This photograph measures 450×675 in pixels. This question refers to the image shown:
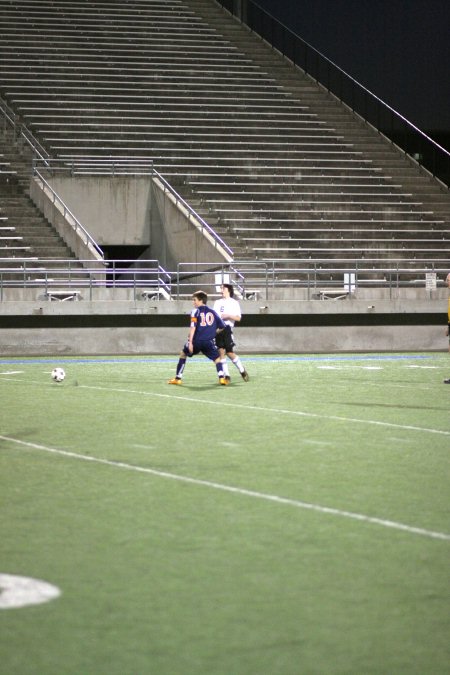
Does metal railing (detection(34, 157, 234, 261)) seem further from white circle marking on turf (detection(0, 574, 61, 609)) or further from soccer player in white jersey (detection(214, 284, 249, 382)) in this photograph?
white circle marking on turf (detection(0, 574, 61, 609))

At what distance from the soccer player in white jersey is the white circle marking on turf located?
12.6m

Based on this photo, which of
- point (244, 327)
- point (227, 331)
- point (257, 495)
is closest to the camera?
point (257, 495)

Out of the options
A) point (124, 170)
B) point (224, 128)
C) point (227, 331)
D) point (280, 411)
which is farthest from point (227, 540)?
point (224, 128)

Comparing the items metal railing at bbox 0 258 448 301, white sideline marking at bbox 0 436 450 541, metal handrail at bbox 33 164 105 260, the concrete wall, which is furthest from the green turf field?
metal handrail at bbox 33 164 105 260

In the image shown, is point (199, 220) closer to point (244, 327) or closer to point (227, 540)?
point (244, 327)

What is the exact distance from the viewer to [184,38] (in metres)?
45.8

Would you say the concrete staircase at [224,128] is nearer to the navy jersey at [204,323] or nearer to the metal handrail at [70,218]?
the metal handrail at [70,218]

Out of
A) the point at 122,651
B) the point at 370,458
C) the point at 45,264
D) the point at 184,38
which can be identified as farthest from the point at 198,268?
the point at 122,651

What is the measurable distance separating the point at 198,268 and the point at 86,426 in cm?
Answer: 2147

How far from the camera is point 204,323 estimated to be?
1762cm

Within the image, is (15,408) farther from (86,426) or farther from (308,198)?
(308,198)

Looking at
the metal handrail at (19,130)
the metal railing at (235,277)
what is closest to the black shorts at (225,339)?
the metal railing at (235,277)

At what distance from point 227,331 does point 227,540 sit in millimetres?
11988

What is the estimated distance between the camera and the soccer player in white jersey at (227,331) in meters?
18.3
